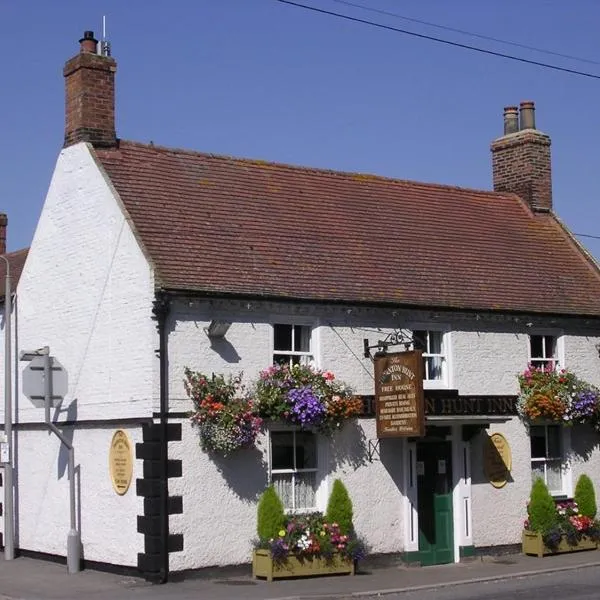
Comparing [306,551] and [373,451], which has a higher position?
[373,451]

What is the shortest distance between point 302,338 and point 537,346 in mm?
5084

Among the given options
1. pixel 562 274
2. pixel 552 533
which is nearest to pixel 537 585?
pixel 552 533

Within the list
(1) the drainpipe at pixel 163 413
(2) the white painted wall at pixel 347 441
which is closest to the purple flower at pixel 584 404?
(2) the white painted wall at pixel 347 441

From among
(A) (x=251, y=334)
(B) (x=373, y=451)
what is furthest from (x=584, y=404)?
(A) (x=251, y=334)

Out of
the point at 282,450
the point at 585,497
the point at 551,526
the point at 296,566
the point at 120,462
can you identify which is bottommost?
the point at 296,566

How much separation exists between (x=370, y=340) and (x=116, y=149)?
547cm

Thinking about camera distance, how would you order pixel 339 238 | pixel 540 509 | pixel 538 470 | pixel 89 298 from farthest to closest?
pixel 538 470 → pixel 339 238 → pixel 540 509 → pixel 89 298

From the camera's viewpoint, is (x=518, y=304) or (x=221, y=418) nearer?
(x=221, y=418)

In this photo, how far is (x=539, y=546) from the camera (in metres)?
19.7

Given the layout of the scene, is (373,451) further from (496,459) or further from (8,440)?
(8,440)

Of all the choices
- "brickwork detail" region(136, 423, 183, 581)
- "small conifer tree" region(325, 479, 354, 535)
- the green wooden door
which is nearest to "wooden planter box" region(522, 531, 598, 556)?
the green wooden door

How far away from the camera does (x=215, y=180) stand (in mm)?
20375

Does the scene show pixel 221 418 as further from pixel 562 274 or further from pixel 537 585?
pixel 562 274

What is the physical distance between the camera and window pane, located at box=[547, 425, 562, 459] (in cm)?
2092
